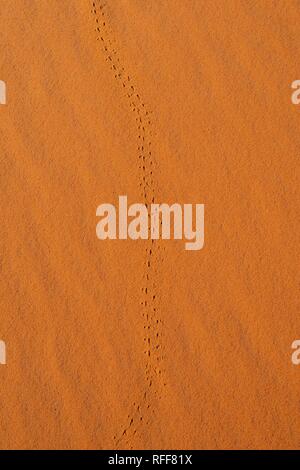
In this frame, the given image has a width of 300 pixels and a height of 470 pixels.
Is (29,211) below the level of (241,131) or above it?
below

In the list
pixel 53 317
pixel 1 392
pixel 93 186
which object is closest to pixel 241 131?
pixel 93 186

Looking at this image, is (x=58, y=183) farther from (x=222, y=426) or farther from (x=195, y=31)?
(x=222, y=426)

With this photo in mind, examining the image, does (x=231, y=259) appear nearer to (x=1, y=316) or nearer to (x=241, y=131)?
(x=241, y=131)

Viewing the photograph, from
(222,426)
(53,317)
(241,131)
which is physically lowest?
(222,426)
